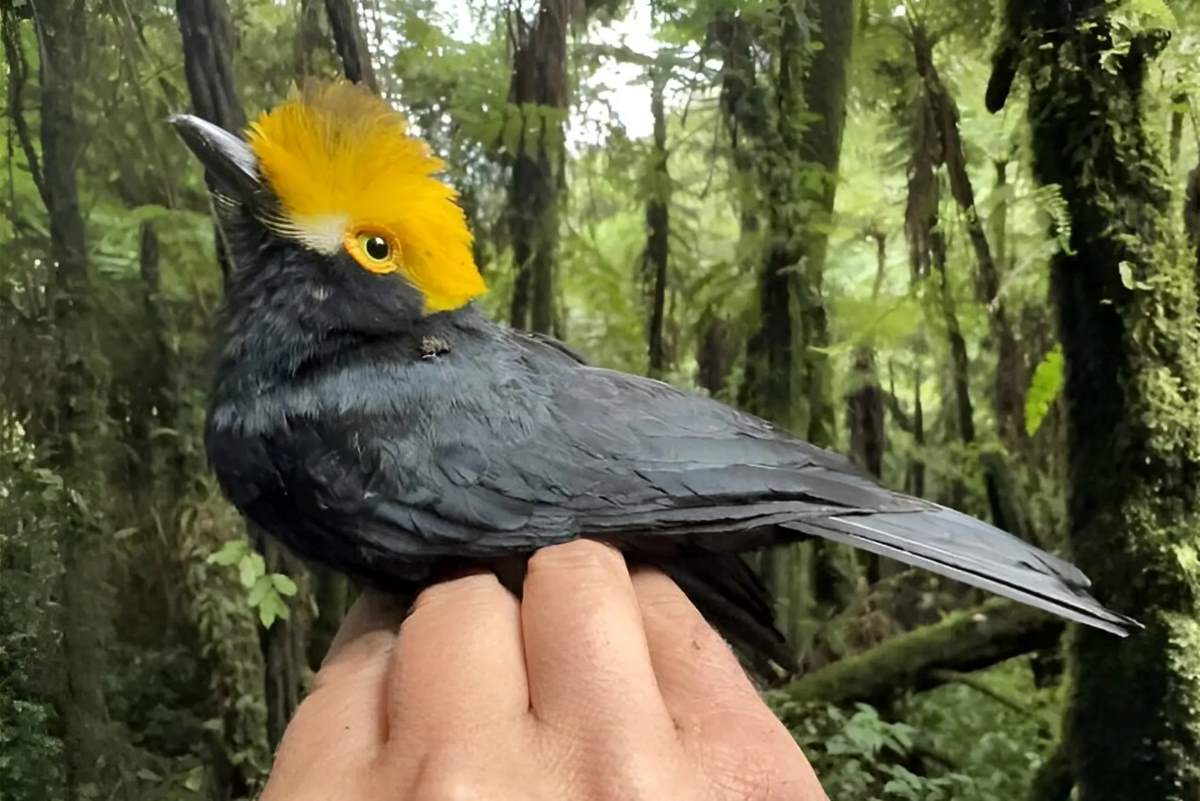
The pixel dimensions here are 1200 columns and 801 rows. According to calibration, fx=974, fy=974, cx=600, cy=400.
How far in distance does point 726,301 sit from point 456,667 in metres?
1.53

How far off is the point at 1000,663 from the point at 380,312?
1803 mm

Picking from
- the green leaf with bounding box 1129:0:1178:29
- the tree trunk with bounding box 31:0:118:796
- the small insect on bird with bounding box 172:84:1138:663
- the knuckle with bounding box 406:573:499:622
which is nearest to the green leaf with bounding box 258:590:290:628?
the tree trunk with bounding box 31:0:118:796

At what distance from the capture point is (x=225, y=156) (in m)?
1.03

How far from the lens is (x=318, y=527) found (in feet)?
3.27

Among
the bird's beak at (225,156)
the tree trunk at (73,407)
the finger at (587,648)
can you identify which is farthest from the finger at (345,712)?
the tree trunk at (73,407)

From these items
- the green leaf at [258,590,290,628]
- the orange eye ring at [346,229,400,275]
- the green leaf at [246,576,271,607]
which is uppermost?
the orange eye ring at [346,229,400,275]

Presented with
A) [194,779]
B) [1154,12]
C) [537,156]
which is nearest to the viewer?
[1154,12]

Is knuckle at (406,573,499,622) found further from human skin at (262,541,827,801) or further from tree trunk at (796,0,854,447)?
tree trunk at (796,0,854,447)

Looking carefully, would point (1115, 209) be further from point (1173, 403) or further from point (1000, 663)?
point (1000, 663)

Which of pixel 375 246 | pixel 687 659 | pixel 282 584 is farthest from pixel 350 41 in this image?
pixel 687 659

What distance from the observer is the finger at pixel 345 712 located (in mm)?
824

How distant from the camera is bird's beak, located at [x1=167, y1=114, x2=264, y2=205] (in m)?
1.02

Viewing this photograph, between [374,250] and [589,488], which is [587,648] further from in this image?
[374,250]

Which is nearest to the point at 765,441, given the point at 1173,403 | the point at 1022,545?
the point at 1022,545
